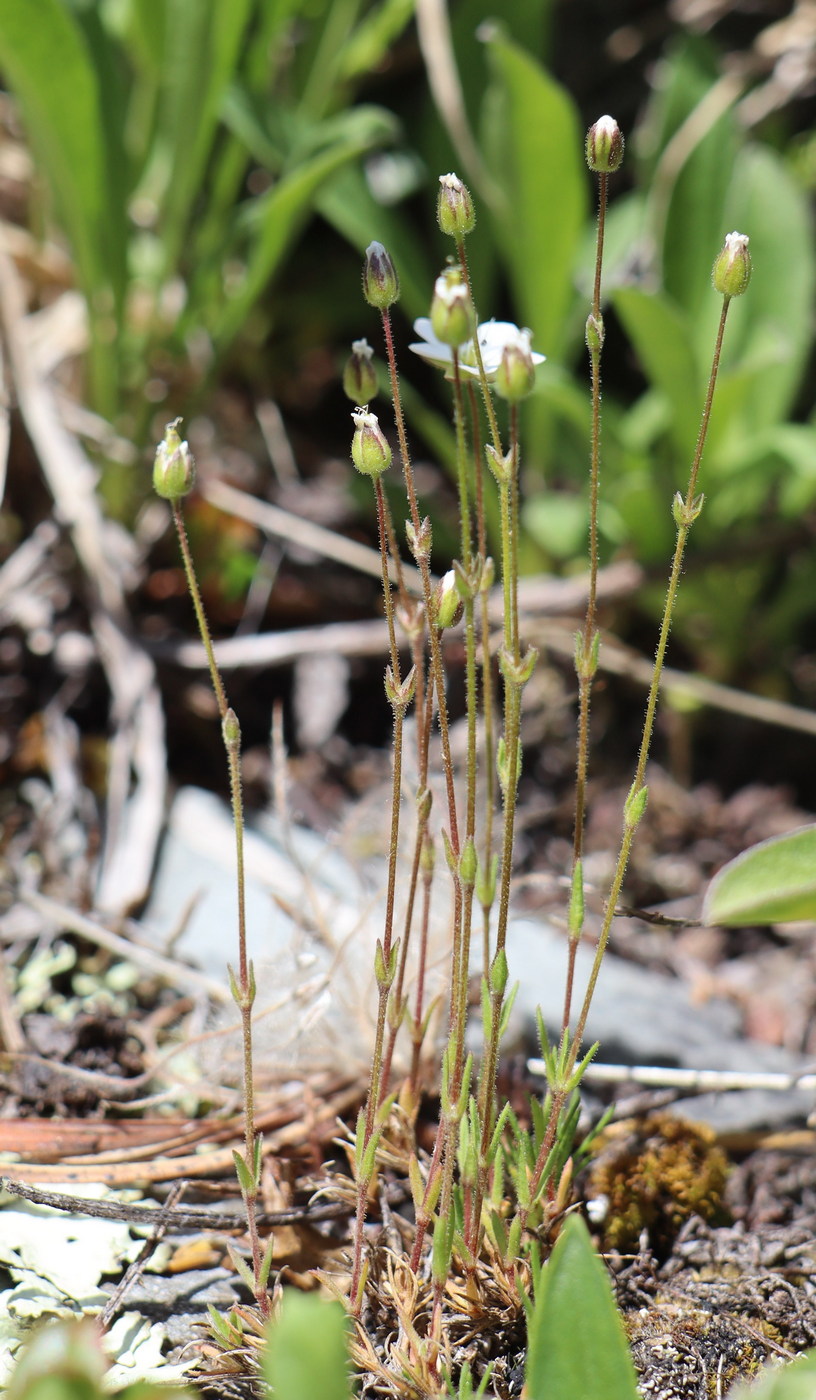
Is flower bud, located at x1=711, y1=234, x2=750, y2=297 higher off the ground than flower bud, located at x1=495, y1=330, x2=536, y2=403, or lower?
higher

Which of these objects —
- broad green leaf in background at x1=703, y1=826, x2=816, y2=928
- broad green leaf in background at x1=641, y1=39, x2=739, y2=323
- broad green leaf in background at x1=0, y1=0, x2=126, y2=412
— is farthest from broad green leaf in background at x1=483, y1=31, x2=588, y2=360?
broad green leaf in background at x1=703, y1=826, x2=816, y2=928

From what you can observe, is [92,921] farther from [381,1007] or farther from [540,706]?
[540,706]

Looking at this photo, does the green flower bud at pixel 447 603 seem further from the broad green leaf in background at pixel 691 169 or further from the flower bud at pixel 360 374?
the broad green leaf in background at pixel 691 169

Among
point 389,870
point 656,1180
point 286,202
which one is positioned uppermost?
point 286,202

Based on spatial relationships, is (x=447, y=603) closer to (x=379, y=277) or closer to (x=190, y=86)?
(x=379, y=277)

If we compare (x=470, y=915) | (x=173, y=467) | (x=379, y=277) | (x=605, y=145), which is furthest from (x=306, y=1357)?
(x=605, y=145)

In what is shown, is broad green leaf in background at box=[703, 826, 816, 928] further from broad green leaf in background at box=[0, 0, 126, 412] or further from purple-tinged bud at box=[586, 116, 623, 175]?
broad green leaf in background at box=[0, 0, 126, 412]
